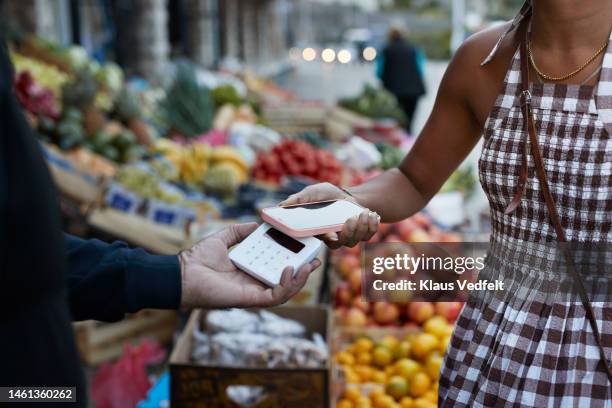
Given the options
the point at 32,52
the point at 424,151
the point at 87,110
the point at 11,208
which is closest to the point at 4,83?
the point at 11,208

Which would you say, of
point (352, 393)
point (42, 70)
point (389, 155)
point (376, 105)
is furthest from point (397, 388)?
point (376, 105)

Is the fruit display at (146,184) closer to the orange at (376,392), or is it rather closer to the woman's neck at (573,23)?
the orange at (376,392)

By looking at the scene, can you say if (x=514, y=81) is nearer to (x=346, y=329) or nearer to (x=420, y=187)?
(x=420, y=187)

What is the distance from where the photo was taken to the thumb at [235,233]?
1.79 m

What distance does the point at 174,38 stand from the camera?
64.8 ft

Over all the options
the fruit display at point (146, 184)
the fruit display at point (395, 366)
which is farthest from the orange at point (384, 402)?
the fruit display at point (146, 184)

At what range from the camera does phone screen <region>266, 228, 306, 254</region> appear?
5.48 feet

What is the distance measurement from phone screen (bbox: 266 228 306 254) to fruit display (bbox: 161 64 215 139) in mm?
6347

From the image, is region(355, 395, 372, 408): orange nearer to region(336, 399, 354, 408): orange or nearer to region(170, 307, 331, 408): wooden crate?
region(336, 399, 354, 408): orange

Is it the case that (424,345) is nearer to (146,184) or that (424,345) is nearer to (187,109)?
(146,184)

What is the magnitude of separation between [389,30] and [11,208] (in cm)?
1023

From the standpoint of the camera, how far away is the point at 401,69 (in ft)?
35.4

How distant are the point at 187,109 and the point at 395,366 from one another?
5472 millimetres

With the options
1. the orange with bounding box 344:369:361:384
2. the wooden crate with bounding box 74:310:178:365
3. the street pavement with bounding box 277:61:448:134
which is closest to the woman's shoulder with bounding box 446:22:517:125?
the orange with bounding box 344:369:361:384
